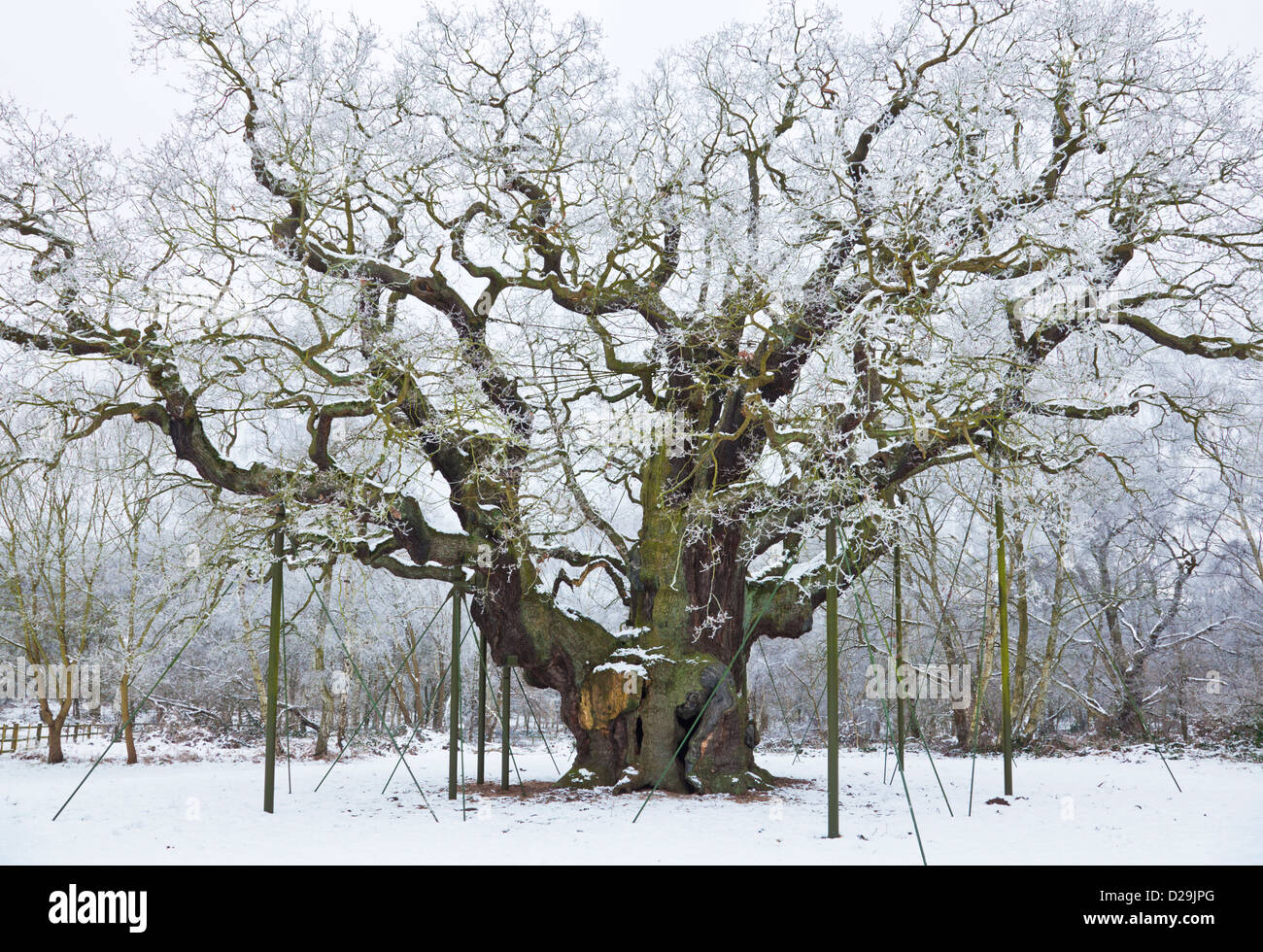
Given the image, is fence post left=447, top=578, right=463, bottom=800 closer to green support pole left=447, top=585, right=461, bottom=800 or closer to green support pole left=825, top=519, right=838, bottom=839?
green support pole left=447, top=585, right=461, bottom=800

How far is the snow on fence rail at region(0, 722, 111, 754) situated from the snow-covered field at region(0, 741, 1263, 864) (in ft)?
16.9

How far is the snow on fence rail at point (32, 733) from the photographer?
53.5ft

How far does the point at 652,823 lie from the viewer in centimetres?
762

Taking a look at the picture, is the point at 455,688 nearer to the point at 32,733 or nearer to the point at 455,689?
the point at 455,689

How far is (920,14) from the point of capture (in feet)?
28.1

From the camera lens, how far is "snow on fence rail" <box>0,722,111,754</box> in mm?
16297

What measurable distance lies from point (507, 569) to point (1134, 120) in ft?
23.8

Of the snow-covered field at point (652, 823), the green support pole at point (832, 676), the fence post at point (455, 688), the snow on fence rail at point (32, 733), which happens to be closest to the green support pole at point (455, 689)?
the fence post at point (455, 688)

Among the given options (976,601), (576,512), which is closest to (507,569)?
(576,512)

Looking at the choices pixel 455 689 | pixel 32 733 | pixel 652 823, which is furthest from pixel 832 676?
pixel 32 733

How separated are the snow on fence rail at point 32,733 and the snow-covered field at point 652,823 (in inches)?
203

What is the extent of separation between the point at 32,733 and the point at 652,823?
17.9 meters

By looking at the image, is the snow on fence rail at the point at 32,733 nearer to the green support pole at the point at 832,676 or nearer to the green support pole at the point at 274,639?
the green support pole at the point at 274,639

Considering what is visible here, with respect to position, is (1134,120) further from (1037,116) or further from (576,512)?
(576,512)
